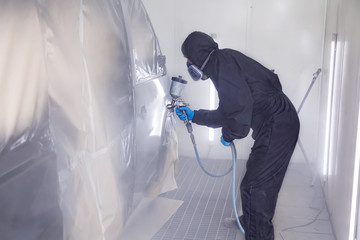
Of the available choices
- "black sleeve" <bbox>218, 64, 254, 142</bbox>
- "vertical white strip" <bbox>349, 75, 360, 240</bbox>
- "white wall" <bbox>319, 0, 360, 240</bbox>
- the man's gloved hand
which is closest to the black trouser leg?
"black sleeve" <bbox>218, 64, 254, 142</bbox>

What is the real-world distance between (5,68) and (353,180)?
1887 mm

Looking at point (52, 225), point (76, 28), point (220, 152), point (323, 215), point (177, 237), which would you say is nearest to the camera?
point (52, 225)

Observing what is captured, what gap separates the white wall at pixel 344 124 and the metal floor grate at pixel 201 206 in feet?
2.74

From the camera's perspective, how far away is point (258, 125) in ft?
8.20

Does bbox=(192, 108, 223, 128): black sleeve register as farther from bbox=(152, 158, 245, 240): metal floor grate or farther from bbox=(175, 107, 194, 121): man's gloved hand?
bbox=(152, 158, 245, 240): metal floor grate

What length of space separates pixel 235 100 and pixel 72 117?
1.07m

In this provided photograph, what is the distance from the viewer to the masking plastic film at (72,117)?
1.29 m

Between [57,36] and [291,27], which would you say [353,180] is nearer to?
[57,36]

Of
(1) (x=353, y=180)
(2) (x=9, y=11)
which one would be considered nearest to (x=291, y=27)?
(1) (x=353, y=180)

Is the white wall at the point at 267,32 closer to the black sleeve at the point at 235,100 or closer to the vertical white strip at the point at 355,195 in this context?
the black sleeve at the point at 235,100

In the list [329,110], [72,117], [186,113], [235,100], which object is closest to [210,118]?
[186,113]

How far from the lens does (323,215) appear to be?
9.87 feet

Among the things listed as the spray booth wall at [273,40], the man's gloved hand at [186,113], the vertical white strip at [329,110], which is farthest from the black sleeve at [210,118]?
the spray booth wall at [273,40]

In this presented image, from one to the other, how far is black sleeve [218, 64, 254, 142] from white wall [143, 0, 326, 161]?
1.79 meters
